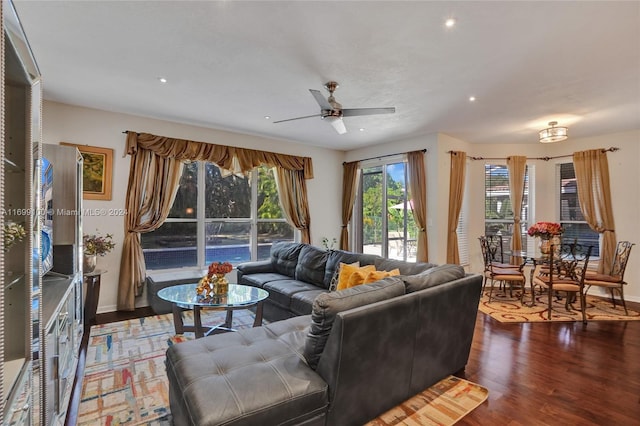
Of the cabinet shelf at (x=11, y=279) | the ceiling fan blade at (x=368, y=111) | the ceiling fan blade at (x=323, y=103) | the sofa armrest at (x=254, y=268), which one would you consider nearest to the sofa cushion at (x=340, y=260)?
the sofa armrest at (x=254, y=268)

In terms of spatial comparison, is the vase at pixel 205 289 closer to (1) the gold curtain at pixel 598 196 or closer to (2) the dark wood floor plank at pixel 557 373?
(2) the dark wood floor plank at pixel 557 373

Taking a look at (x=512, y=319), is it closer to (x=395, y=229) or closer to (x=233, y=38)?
(x=395, y=229)

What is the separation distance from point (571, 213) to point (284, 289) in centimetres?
540

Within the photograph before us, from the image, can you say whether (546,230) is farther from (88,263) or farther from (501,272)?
(88,263)

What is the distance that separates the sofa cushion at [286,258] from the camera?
14.9 ft

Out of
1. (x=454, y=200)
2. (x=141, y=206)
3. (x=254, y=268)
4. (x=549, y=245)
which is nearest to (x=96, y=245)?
(x=141, y=206)

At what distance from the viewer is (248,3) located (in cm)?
205

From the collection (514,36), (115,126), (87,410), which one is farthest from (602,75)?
(115,126)

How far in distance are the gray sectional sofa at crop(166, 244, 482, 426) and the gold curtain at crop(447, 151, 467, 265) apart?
9.63ft

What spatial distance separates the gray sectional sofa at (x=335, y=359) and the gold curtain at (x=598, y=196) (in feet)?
13.8

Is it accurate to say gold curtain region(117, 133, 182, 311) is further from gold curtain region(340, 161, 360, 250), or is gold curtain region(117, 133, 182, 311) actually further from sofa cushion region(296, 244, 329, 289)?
gold curtain region(340, 161, 360, 250)

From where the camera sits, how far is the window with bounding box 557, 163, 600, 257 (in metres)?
5.54

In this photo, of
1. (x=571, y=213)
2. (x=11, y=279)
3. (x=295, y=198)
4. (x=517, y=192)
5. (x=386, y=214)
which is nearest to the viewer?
(x=11, y=279)

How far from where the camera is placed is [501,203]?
6.03 metres
